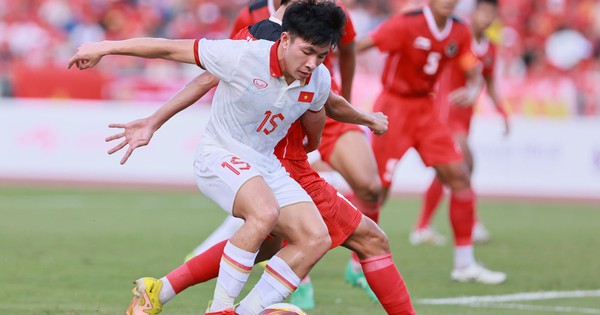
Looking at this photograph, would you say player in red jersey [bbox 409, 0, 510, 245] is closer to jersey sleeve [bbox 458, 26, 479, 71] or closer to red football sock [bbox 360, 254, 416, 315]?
jersey sleeve [bbox 458, 26, 479, 71]

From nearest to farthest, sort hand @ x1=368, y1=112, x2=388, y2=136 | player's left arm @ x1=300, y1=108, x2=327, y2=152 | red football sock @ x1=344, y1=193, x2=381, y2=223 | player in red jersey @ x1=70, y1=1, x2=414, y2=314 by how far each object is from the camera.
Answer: player in red jersey @ x1=70, y1=1, x2=414, y2=314 → player's left arm @ x1=300, y1=108, x2=327, y2=152 → hand @ x1=368, y1=112, x2=388, y2=136 → red football sock @ x1=344, y1=193, x2=381, y2=223

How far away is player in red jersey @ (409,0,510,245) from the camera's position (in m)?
11.3

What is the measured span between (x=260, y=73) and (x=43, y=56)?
1662cm

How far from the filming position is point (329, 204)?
6.03 meters

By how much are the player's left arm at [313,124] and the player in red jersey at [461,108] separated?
5.11 metres

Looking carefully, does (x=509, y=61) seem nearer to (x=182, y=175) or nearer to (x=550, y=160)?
(x=550, y=160)

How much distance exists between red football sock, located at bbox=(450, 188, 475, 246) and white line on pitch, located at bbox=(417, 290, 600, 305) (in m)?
1.06

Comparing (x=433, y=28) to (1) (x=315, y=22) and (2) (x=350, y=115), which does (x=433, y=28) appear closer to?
(2) (x=350, y=115)

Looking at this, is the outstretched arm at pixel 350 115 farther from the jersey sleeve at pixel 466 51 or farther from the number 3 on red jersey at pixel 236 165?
the jersey sleeve at pixel 466 51

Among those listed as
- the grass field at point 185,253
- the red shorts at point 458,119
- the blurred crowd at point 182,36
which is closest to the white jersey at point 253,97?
→ the grass field at point 185,253

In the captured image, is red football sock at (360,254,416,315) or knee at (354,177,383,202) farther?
knee at (354,177,383,202)

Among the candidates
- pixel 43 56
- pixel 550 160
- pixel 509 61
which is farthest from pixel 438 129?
pixel 43 56

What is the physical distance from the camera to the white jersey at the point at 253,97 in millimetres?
5621

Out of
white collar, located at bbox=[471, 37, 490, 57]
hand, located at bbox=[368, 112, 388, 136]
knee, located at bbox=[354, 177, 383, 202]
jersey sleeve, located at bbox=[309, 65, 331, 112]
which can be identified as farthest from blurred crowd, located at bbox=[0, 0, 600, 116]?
jersey sleeve, located at bbox=[309, 65, 331, 112]
